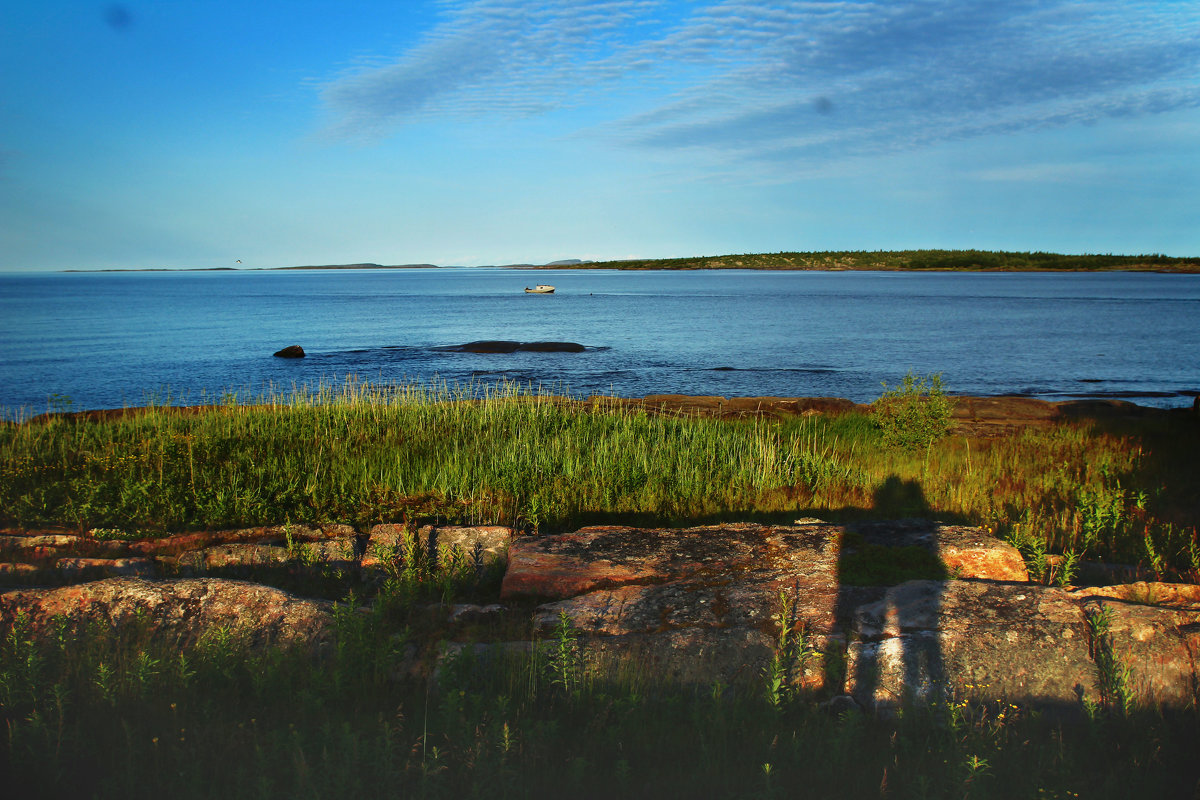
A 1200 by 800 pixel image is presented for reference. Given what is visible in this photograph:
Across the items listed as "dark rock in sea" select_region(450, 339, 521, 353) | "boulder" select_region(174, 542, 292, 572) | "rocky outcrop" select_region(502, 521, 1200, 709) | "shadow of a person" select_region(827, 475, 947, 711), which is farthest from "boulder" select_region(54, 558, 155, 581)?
"dark rock in sea" select_region(450, 339, 521, 353)

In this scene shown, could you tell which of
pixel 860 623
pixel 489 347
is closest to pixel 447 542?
pixel 860 623

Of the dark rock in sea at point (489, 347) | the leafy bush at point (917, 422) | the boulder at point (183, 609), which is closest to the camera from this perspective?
the boulder at point (183, 609)

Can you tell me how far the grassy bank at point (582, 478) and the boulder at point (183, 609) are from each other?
2.59 meters

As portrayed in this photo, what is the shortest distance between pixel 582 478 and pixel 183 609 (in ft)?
18.2

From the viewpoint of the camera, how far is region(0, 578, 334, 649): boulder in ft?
16.1

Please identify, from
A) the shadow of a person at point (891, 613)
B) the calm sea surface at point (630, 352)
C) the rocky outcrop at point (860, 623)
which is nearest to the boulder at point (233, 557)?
the rocky outcrop at point (860, 623)

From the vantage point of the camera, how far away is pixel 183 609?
5141 millimetres

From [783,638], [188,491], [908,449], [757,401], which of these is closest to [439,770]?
[783,638]

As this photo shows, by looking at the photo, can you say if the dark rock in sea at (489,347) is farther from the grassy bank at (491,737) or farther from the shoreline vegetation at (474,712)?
the grassy bank at (491,737)

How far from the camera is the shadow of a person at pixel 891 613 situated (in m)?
4.38

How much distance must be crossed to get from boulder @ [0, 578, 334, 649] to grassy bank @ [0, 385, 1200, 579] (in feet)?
8.49

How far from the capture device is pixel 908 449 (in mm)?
12906

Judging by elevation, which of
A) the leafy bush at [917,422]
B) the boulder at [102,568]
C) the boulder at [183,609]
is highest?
the leafy bush at [917,422]

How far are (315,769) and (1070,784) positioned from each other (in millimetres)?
3758
